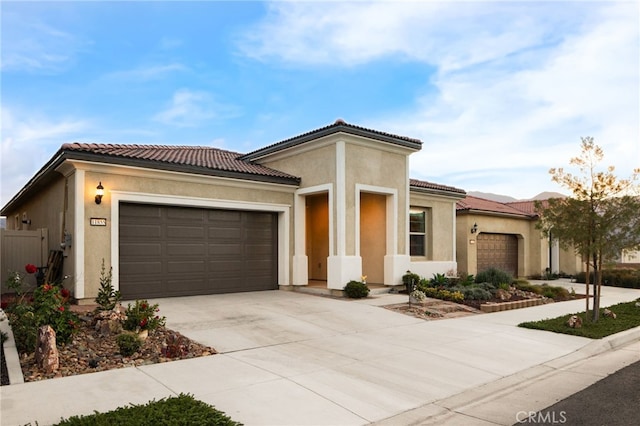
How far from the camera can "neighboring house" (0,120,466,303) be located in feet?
35.8

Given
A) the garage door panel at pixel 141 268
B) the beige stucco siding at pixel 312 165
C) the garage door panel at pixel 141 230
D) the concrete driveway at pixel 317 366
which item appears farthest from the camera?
the beige stucco siding at pixel 312 165

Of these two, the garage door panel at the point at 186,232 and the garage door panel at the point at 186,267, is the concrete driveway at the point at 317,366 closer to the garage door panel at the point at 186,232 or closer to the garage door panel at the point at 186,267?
the garage door panel at the point at 186,267

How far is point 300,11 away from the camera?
1075cm

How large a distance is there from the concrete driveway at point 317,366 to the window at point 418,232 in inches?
246

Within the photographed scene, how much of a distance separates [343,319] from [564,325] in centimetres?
497

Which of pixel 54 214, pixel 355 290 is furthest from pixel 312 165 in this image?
pixel 54 214

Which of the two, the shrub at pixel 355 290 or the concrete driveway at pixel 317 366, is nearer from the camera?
the concrete driveway at pixel 317 366

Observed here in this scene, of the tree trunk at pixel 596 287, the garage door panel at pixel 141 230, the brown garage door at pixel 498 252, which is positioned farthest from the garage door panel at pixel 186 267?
the brown garage door at pixel 498 252

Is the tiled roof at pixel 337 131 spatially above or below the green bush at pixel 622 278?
above

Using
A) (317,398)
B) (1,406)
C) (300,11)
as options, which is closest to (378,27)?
(300,11)

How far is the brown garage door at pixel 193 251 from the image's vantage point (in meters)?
11.5

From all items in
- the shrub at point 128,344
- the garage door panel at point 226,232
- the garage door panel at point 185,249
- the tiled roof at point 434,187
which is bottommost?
the shrub at point 128,344

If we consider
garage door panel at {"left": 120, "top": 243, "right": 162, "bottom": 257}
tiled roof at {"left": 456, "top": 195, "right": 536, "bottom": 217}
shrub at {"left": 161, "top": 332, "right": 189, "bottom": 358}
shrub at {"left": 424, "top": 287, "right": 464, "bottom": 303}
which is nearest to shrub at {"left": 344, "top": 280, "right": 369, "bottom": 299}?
shrub at {"left": 424, "top": 287, "right": 464, "bottom": 303}

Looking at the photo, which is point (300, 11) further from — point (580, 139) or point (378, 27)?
point (580, 139)
